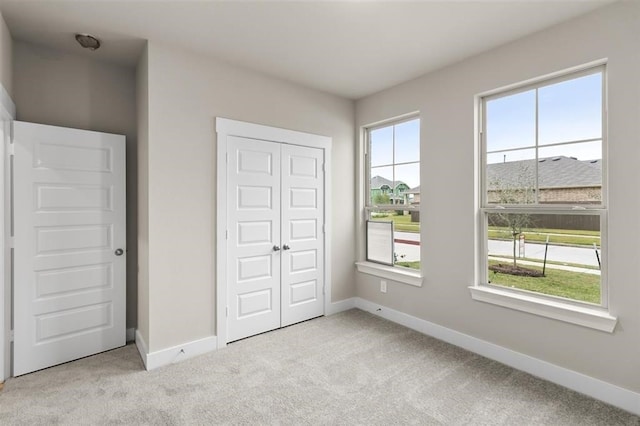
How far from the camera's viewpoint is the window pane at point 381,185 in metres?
3.75

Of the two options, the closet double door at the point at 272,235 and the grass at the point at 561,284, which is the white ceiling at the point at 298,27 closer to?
the closet double door at the point at 272,235

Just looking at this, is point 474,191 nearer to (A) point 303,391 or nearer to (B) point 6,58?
(A) point 303,391

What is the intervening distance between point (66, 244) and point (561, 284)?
13.2 feet

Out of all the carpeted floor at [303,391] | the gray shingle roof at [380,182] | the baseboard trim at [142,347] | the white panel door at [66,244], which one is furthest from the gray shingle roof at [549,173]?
the white panel door at [66,244]

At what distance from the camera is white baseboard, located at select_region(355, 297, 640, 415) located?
2.05 meters

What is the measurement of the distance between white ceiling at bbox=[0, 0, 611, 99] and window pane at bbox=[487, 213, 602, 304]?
4.88ft

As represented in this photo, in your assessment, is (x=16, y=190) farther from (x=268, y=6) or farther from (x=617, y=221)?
(x=617, y=221)

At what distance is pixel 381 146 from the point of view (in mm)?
3871

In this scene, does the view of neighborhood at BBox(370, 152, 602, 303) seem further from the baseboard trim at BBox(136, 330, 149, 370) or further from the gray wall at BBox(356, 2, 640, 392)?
the baseboard trim at BBox(136, 330, 149, 370)

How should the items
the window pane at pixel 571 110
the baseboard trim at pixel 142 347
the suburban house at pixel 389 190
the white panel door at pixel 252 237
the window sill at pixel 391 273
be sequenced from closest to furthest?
the window pane at pixel 571 110, the baseboard trim at pixel 142 347, the white panel door at pixel 252 237, the window sill at pixel 391 273, the suburban house at pixel 389 190

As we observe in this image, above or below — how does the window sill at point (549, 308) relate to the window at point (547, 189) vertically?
below

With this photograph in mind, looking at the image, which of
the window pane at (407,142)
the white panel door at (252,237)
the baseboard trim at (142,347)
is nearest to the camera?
the baseboard trim at (142,347)

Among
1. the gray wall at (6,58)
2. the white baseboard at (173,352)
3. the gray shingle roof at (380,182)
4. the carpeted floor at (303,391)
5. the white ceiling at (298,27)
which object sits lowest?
the carpeted floor at (303,391)

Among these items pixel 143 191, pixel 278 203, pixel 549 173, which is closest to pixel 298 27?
pixel 278 203
